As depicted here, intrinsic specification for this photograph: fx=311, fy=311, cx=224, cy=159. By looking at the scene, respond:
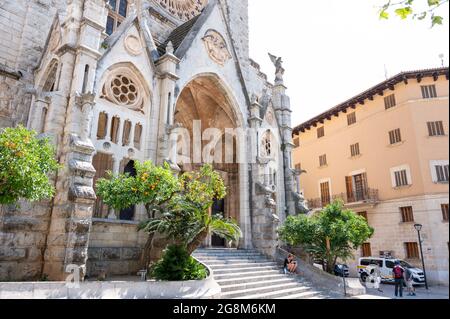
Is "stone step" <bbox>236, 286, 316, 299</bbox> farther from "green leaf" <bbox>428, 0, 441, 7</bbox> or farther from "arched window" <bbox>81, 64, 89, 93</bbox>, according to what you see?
"green leaf" <bbox>428, 0, 441, 7</bbox>

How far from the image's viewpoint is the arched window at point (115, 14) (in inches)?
720

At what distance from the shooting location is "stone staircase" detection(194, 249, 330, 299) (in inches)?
437

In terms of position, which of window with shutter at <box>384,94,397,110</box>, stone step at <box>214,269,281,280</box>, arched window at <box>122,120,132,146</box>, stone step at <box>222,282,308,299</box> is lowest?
stone step at <box>222,282,308,299</box>

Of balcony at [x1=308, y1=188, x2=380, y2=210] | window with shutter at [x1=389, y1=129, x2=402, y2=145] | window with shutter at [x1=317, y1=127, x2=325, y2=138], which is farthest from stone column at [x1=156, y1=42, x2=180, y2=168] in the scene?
window with shutter at [x1=317, y1=127, x2=325, y2=138]

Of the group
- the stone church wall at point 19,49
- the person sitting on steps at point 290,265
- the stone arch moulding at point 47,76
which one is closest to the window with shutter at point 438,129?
the person sitting on steps at point 290,265

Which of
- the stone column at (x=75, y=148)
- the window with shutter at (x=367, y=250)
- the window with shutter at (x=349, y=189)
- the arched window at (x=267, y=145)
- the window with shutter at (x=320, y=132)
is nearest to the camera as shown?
the stone column at (x=75, y=148)

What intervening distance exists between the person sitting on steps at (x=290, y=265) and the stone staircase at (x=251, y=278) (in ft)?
0.93

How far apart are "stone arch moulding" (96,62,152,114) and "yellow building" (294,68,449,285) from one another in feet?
33.1

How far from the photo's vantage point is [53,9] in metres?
14.6

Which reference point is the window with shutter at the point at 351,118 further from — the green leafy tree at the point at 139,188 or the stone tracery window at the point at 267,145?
the green leafy tree at the point at 139,188

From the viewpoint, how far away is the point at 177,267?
9.15 m

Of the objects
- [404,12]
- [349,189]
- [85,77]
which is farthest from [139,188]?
[349,189]
